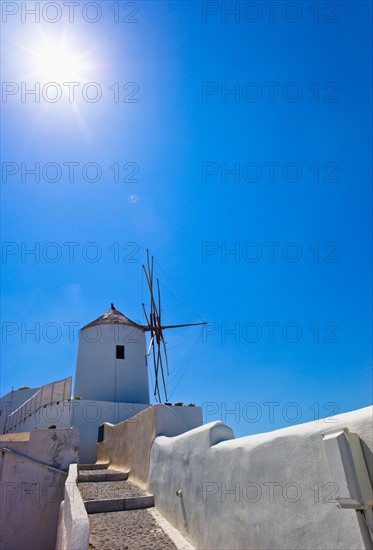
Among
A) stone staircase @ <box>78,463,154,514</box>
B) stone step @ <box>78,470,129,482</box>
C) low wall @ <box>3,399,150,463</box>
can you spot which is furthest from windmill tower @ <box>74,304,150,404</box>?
stone staircase @ <box>78,463,154,514</box>

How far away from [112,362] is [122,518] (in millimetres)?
14298

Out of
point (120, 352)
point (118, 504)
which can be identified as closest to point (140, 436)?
point (118, 504)

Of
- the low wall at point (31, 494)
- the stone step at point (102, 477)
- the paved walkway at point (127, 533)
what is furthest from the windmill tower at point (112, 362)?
the paved walkway at point (127, 533)

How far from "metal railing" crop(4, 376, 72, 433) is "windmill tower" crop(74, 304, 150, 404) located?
2732mm

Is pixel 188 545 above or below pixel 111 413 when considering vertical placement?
below

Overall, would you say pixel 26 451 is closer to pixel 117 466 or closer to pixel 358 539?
pixel 117 466

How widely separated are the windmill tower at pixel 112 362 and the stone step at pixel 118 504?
12852 millimetres

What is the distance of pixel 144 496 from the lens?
6.01m

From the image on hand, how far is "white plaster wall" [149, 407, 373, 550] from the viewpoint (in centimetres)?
223

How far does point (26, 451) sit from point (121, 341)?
1122cm

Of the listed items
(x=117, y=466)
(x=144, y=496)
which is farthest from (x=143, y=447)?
(x=117, y=466)

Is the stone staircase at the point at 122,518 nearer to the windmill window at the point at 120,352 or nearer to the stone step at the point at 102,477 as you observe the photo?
the stone step at the point at 102,477

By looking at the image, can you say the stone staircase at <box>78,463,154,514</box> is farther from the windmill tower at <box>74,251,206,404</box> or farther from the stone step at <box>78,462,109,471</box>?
the windmill tower at <box>74,251,206,404</box>

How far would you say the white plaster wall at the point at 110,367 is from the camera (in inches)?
729
